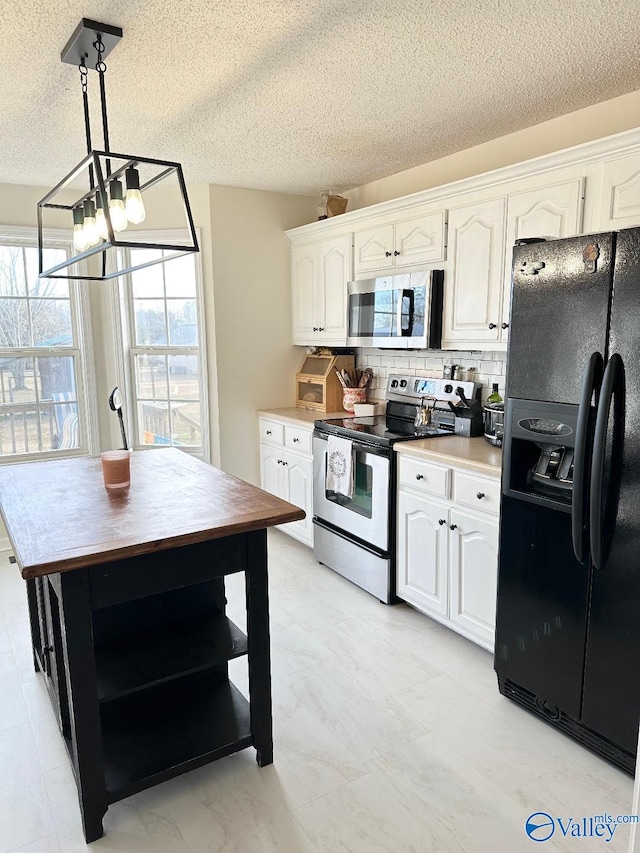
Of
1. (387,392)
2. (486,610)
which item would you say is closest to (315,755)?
(486,610)

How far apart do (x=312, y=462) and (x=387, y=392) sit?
685 mm

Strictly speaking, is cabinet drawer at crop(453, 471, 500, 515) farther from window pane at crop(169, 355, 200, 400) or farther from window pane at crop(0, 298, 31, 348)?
window pane at crop(0, 298, 31, 348)

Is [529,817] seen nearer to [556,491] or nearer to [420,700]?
[420,700]

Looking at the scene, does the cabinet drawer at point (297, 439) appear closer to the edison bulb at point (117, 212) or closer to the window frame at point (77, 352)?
the window frame at point (77, 352)

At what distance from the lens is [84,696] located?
1.70m

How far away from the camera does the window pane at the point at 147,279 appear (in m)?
4.21

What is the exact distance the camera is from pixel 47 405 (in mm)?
4148

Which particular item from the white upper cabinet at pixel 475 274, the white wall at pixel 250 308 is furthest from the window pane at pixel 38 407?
the white upper cabinet at pixel 475 274

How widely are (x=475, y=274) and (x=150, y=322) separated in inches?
95.6

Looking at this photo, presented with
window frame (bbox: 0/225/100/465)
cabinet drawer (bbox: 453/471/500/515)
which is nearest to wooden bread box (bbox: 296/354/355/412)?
window frame (bbox: 0/225/100/465)

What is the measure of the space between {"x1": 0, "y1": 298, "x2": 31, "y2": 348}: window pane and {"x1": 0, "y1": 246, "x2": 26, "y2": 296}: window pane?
7 cm

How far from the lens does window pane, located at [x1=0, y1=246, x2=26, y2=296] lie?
390 centimetres

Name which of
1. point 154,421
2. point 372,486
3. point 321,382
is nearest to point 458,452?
point 372,486

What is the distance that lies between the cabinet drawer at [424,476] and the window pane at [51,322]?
2.66 m
